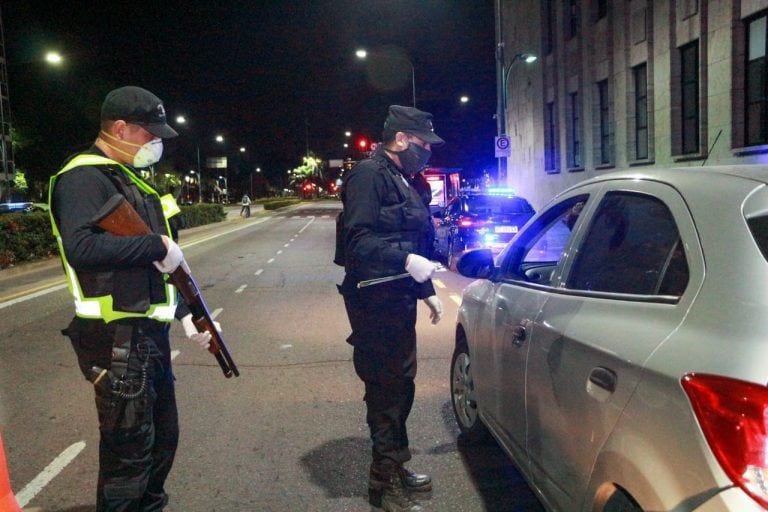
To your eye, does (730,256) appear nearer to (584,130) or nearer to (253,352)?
(253,352)

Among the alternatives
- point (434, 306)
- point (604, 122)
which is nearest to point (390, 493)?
point (434, 306)

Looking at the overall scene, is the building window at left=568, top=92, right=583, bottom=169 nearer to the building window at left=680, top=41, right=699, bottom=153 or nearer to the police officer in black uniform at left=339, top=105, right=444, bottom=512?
the building window at left=680, top=41, right=699, bottom=153

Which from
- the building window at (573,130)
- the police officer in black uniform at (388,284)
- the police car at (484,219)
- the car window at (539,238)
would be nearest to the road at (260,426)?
the police officer in black uniform at (388,284)

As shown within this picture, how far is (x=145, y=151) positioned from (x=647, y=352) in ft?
7.41

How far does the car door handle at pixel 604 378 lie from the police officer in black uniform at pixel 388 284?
3.91 ft

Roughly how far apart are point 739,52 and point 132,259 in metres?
16.1

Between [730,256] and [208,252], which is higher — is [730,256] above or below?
above

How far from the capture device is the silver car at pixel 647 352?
1806mm

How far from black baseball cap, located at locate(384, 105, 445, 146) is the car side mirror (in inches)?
26.3

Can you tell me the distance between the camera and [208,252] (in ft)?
73.8

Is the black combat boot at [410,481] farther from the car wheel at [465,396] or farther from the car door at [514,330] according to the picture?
the car wheel at [465,396]

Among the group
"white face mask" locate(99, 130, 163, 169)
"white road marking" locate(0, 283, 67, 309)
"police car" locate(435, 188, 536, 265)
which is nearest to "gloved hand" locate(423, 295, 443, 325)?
"white face mask" locate(99, 130, 163, 169)

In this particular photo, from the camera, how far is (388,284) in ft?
11.8

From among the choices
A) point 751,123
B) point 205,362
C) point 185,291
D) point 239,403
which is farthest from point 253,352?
point 751,123
